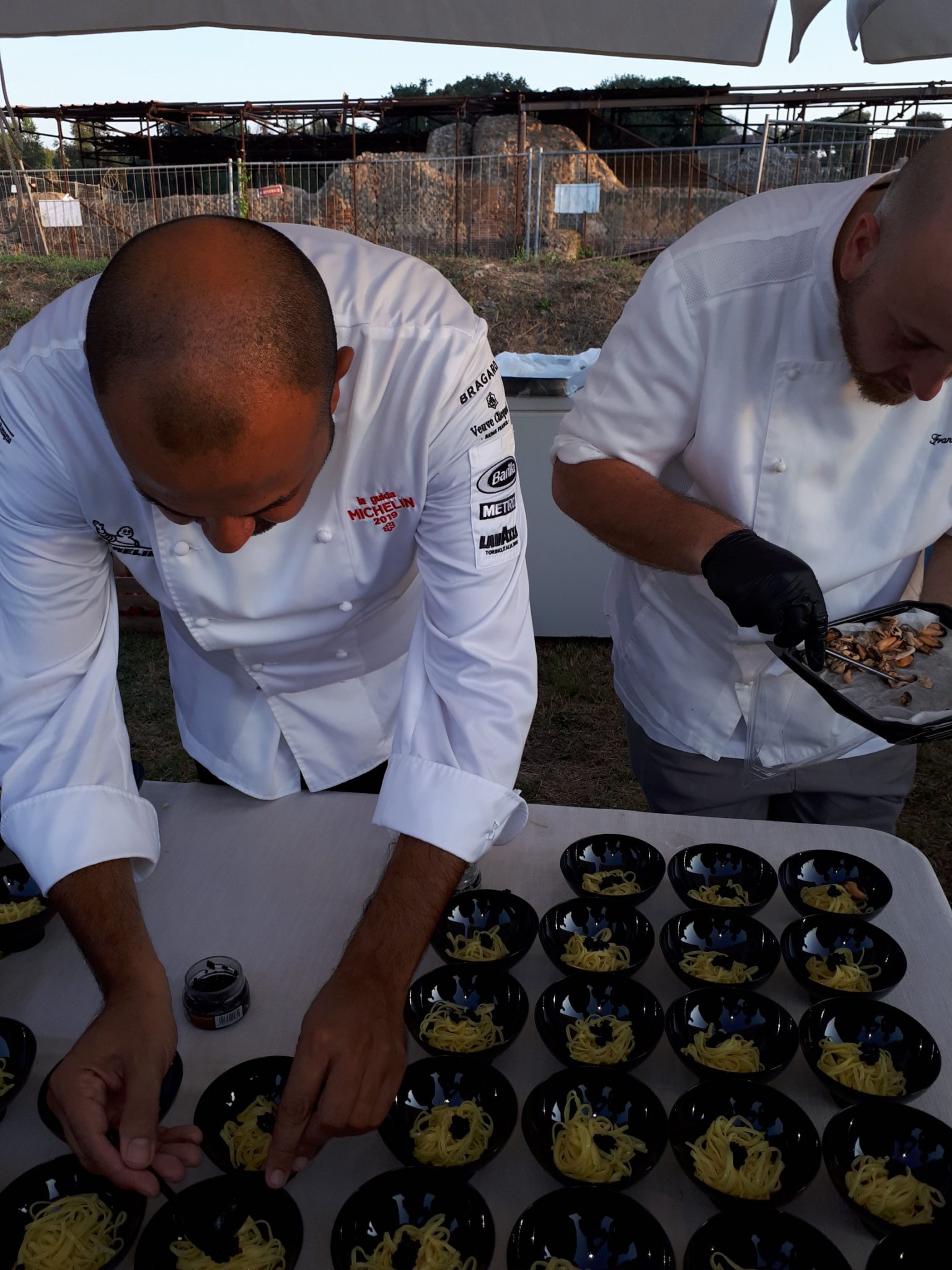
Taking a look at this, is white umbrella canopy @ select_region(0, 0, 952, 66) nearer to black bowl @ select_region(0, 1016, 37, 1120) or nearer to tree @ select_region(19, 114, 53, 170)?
black bowl @ select_region(0, 1016, 37, 1120)

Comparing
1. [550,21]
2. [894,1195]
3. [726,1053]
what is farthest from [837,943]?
[550,21]

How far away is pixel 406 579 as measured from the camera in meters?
1.79

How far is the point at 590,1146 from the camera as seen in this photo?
105cm

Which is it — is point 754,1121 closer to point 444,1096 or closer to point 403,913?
point 444,1096

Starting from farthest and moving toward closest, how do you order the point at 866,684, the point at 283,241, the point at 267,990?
the point at 866,684 < the point at 267,990 < the point at 283,241

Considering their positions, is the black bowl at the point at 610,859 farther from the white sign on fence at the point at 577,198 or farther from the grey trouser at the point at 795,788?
the white sign on fence at the point at 577,198

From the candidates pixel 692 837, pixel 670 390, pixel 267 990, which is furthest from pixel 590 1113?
pixel 670 390

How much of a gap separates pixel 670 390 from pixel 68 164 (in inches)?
613

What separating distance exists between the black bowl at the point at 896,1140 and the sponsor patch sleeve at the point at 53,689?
1.00 m

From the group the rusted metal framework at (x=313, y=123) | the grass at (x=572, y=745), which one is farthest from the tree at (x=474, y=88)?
the grass at (x=572, y=745)

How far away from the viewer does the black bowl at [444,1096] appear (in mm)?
1065

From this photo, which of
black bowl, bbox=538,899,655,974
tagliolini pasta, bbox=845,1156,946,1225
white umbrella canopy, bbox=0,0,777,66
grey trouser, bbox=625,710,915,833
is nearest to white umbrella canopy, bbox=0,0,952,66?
white umbrella canopy, bbox=0,0,777,66

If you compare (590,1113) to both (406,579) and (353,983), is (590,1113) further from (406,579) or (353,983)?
(406,579)

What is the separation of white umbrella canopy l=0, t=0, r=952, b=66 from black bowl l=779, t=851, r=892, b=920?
1.67m
